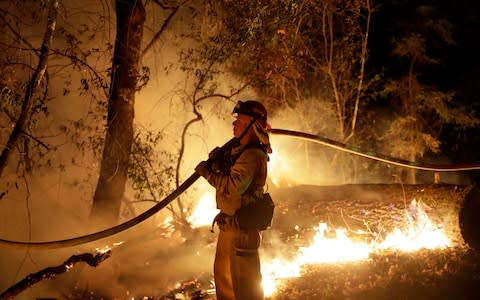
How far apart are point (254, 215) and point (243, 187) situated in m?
0.32

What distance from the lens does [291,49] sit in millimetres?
10531

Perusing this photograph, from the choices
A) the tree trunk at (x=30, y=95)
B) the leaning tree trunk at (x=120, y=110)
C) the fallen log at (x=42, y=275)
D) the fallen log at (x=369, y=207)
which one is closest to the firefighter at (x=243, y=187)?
the fallen log at (x=42, y=275)

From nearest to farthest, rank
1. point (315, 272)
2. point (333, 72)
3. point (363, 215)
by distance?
1. point (315, 272)
2. point (363, 215)
3. point (333, 72)

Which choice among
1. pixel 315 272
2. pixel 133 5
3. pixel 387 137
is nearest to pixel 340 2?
pixel 387 137

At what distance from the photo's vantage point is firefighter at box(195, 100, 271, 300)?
4.35 meters

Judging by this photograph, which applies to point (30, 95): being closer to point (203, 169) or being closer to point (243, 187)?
point (203, 169)

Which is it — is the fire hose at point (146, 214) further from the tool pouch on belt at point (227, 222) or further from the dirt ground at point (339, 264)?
the dirt ground at point (339, 264)

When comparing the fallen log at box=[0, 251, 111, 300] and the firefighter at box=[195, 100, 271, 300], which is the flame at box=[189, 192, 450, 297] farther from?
the fallen log at box=[0, 251, 111, 300]

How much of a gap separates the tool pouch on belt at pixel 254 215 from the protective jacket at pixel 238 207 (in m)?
0.05

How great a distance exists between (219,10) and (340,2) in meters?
3.75

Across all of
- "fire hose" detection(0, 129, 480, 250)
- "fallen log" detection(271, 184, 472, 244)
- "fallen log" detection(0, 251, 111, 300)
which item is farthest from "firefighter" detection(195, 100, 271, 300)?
"fallen log" detection(271, 184, 472, 244)

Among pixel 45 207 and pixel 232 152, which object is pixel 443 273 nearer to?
pixel 232 152

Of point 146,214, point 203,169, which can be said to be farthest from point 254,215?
point 146,214

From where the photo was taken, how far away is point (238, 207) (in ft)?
14.6
